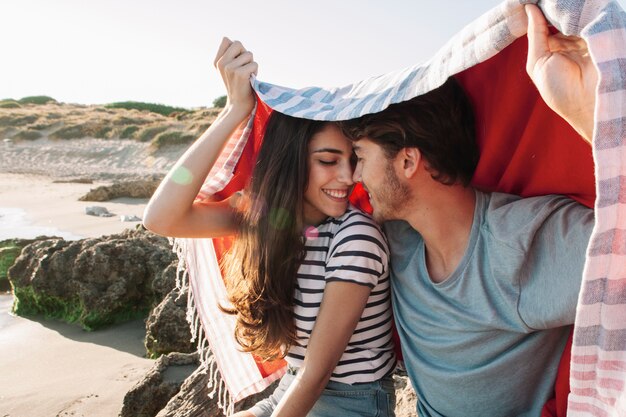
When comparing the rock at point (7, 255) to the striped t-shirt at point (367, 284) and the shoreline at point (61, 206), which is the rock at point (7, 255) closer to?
the shoreline at point (61, 206)

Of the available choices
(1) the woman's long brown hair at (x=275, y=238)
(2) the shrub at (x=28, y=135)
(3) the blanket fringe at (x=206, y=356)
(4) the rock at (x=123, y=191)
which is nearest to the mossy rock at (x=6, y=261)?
(4) the rock at (x=123, y=191)

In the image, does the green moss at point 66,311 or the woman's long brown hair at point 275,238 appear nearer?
the woman's long brown hair at point 275,238

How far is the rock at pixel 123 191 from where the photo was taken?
1319 cm

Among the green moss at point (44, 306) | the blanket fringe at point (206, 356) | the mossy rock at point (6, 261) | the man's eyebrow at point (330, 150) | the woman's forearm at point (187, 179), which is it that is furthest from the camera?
the mossy rock at point (6, 261)

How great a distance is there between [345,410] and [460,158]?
1159 mm

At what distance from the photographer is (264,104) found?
280 cm

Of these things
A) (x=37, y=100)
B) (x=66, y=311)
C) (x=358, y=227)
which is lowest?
(x=66, y=311)

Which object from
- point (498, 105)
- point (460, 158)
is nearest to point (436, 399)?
point (460, 158)

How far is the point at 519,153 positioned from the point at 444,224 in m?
0.38

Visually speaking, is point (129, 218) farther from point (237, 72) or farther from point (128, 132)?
point (128, 132)

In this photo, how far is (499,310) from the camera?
6.87ft

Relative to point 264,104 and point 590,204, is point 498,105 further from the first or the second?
point 264,104

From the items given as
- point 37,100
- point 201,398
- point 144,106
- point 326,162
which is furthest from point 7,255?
point 37,100

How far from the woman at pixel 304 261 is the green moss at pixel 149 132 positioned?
73.1ft
